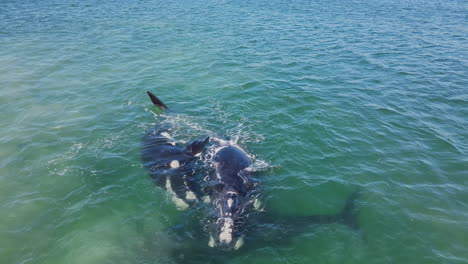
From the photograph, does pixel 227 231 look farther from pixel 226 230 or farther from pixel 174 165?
pixel 174 165

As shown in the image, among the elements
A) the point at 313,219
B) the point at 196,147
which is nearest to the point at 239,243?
the point at 313,219

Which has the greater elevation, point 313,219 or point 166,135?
point 166,135

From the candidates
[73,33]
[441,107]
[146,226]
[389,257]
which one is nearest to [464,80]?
[441,107]

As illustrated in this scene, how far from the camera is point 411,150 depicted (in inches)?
615

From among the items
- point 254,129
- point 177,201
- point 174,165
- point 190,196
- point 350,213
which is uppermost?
point 254,129

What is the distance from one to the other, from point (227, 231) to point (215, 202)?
5.22ft

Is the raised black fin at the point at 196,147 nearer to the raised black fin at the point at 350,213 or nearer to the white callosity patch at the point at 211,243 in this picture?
the white callosity patch at the point at 211,243

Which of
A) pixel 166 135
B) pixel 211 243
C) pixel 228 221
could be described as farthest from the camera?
pixel 166 135

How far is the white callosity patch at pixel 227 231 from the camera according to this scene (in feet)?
34.7

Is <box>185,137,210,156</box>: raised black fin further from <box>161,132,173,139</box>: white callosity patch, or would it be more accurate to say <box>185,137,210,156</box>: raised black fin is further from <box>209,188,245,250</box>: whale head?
<box>209,188,245,250</box>: whale head

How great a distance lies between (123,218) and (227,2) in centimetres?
4989

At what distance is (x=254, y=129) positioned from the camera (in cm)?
1741

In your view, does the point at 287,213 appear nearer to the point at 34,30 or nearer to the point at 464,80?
the point at 464,80

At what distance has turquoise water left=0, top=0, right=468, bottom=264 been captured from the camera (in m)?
11.1
